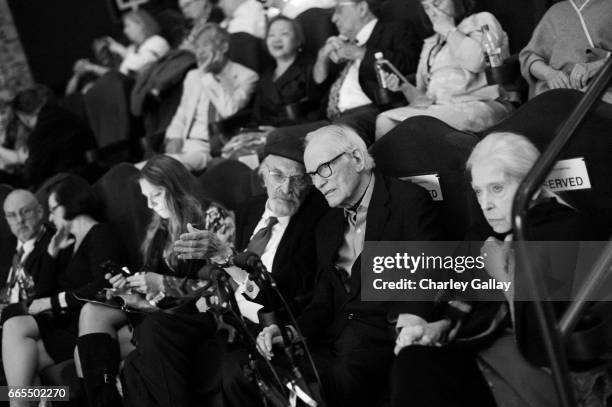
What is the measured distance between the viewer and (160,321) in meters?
3.24

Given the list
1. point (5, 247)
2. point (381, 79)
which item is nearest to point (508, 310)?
point (381, 79)

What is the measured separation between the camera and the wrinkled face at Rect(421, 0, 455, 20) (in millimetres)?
3930

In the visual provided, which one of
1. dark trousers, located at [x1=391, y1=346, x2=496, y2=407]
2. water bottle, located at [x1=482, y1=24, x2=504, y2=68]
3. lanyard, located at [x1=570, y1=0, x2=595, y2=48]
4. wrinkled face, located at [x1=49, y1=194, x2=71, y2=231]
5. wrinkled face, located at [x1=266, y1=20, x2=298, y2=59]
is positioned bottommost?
wrinkled face, located at [x1=49, y1=194, x2=71, y2=231]

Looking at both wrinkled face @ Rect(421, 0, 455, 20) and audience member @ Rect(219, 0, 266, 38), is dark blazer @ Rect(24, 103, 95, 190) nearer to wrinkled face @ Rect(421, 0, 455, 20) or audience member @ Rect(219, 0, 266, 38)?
audience member @ Rect(219, 0, 266, 38)

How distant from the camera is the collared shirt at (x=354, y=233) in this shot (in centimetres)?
288

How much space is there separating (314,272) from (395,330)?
53cm

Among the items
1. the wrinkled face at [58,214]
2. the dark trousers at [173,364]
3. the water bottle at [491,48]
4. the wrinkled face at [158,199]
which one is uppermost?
the water bottle at [491,48]

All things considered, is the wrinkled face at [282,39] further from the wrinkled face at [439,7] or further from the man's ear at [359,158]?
the man's ear at [359,158]

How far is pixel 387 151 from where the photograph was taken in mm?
3164

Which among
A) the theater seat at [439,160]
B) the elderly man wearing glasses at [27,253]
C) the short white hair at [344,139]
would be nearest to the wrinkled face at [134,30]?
the elderly man wearing glasses at [27,253]

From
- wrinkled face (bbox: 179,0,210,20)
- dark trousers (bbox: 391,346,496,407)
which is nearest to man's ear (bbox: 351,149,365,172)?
dark trousers (bbox: 391,346,496,407)

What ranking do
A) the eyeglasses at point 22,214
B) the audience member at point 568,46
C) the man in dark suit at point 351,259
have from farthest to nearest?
the eyeglasses at point 22,214, the audience member at point 568,46, the man in dark suit at point 351,259

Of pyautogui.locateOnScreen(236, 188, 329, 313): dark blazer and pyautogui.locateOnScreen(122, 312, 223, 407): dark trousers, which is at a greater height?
pyautogui.locateOnScreen(236, 188, 329, 313): dark blazer

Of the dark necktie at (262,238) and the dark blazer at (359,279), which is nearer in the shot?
the dark blazer at (359,279)
